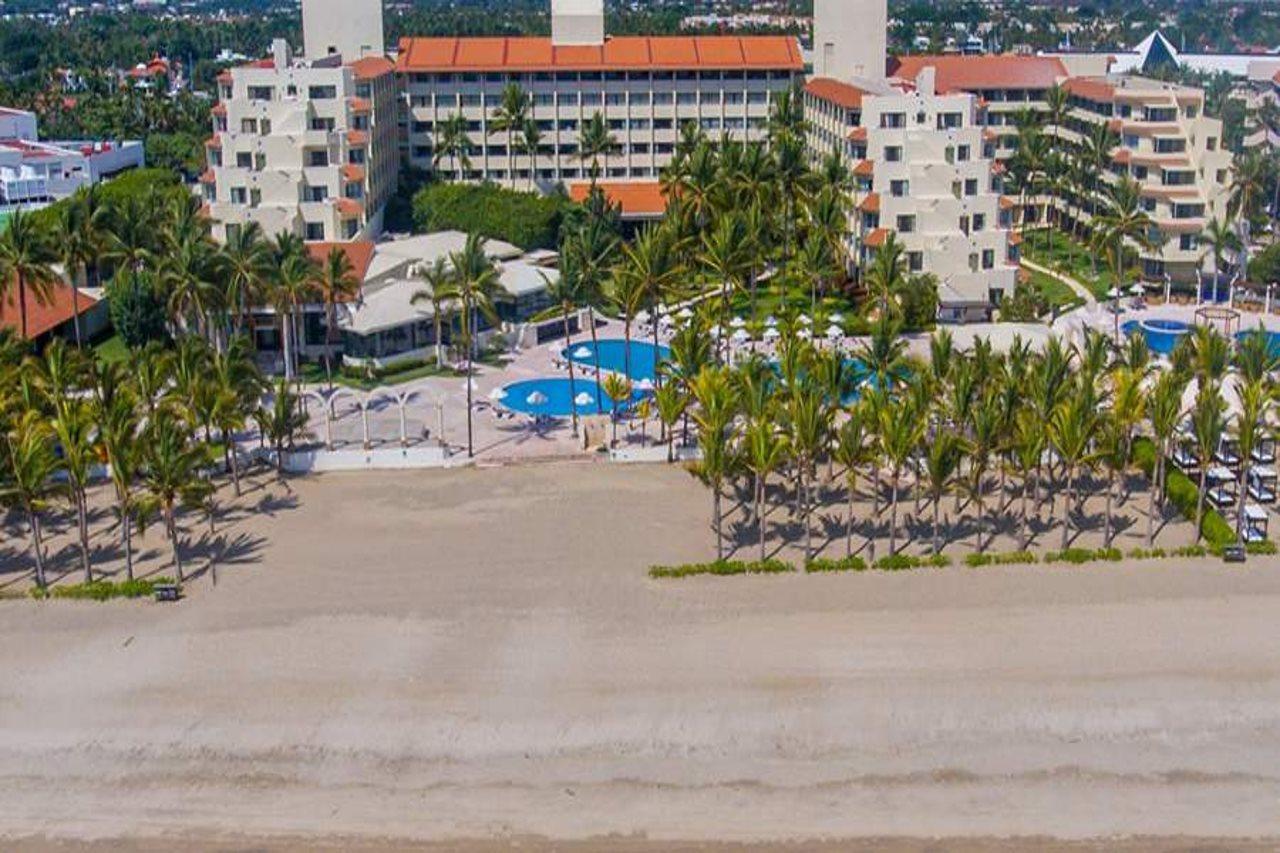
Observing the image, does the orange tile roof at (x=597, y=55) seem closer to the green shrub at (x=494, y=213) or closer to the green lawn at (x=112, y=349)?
the green shrub at (x=494, y=213)

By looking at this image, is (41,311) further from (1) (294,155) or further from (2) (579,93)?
(2) (579,93)

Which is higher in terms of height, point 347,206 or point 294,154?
point 294,154

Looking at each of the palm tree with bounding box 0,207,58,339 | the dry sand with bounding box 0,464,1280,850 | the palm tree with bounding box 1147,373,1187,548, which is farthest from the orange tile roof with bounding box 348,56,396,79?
the palm tree with bounding box 1147,373,1187,548

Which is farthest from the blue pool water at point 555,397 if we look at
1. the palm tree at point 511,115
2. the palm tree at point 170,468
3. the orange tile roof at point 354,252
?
the palm tree at point 511,115

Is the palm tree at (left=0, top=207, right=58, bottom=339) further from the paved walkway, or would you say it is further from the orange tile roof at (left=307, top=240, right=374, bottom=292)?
the paved walkway

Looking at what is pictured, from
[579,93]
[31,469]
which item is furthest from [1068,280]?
[31,469]

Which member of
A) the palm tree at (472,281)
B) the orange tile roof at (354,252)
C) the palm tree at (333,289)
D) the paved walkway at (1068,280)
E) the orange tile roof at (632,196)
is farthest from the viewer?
the orange tile roof at (632,196)
